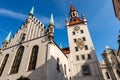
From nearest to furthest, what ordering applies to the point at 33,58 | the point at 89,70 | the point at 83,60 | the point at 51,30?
the point at 33,58, the point at 51,30, the point at 89,70, the point at 83,60

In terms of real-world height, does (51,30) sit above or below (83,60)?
above

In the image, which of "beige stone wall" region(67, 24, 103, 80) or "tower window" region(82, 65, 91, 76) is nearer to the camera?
"beige stone wall" region(67, 24, 103, 80)

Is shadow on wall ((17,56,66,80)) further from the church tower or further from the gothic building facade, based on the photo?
the church tower

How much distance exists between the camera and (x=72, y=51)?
1172 inches

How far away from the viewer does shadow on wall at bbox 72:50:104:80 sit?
935 inches

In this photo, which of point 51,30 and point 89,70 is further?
point 89,70

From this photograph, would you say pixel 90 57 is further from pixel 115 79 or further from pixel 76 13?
pixel 76 13

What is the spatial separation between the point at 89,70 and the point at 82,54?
475 cm

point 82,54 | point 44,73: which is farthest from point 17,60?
point 82,54

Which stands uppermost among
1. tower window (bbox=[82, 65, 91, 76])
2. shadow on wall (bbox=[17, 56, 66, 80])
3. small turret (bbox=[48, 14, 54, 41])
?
small turret (bbox=[48, 14, 54, 41])

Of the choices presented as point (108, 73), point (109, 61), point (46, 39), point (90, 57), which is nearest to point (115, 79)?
point (108, 73)

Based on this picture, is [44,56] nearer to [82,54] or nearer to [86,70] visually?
[86,70]

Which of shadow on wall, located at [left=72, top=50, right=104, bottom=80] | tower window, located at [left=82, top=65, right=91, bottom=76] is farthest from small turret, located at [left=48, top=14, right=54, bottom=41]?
tower window, located at [left=82, top=65, right=91, bottom=76]

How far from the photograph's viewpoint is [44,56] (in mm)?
18062
